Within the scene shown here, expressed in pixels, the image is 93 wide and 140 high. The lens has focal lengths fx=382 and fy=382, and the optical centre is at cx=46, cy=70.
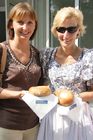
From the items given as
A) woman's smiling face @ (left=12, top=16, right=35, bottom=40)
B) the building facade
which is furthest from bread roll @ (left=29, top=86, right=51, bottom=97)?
the building facade

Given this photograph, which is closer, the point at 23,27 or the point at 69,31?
the point at 23,27

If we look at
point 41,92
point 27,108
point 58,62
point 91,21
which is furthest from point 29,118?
point 91,21

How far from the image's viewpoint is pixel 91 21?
269 inches

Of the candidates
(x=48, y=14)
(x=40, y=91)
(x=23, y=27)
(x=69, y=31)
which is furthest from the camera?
(x=48, y=14)

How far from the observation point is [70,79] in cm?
271

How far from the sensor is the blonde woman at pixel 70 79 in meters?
2.68

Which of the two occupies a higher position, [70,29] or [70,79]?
[70,29]

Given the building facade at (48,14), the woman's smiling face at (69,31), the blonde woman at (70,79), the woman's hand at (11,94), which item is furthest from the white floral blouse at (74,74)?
the building facade at (48,14)

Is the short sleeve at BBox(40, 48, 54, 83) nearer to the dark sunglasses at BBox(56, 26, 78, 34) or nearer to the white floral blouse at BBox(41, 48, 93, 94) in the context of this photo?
the white floral blouse at BBox(41, 48, 93, 94)

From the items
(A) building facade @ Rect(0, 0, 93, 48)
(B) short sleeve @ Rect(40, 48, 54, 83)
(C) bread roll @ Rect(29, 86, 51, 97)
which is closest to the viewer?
(C) bread roll @ Rect(29, 86, 51, 97)

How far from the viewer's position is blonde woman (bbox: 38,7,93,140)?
268 centimetres

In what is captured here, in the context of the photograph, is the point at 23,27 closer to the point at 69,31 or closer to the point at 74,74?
the point at 69,31

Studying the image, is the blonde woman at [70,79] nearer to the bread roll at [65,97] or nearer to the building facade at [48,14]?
the bread roll at [65,97]

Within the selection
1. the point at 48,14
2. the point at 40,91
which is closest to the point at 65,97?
the point at 40,91
